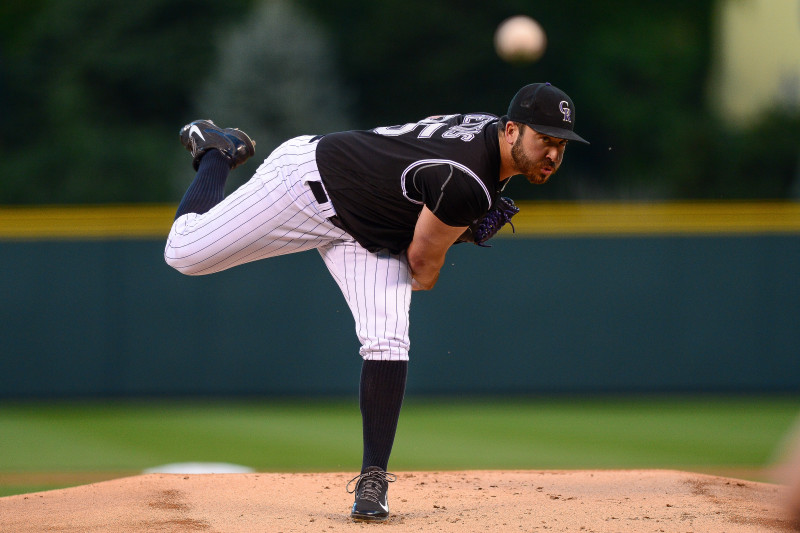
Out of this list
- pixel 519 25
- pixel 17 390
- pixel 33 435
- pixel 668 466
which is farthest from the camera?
pixel 519 25

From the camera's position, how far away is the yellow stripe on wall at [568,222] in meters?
7.76

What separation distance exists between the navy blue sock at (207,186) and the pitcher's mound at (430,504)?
39.6 inches

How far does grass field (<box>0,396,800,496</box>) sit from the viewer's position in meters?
5.74

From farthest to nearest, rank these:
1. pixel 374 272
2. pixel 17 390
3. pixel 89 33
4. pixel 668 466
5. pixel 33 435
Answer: pixel 89 33
pixel 17 390
pixel 33 435
pixel 668 466
pixel 374 272

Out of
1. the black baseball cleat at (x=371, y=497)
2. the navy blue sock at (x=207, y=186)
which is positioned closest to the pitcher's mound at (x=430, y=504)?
the black baseball cleat at (x=371, y=497)

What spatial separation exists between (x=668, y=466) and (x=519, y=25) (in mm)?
6166

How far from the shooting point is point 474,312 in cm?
790

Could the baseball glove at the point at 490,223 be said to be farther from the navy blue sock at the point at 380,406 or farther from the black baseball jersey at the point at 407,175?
the navy blue sock at the point at 380,406

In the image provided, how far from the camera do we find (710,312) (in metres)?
7.95

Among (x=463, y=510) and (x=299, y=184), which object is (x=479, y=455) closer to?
(x=463, y=510)

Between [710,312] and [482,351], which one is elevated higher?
[710,312]

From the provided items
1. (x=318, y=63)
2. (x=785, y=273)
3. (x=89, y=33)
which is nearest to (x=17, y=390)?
(x=785, y=273)

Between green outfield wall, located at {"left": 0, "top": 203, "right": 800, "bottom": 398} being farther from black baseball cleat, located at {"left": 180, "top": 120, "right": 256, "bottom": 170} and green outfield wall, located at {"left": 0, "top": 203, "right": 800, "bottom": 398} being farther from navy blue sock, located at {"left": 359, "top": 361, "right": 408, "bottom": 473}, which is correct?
navy blue sock, located at {"left": 359, "top": 361, "right": 408, "bottom": 473}

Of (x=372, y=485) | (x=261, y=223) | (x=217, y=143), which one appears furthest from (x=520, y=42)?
(x=372, y=485)
